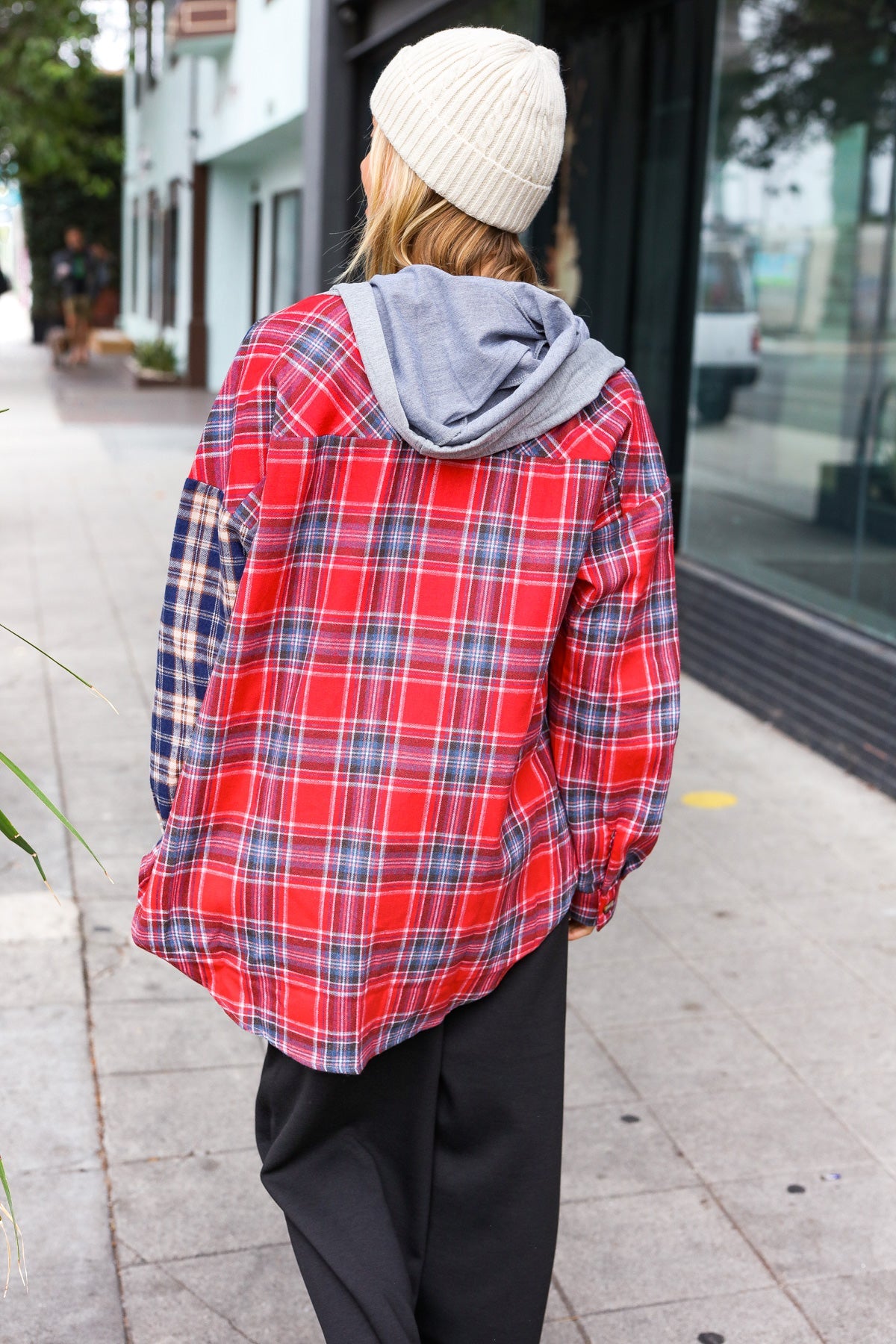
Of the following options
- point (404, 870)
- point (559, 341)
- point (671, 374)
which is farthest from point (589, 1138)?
point (671, 374)

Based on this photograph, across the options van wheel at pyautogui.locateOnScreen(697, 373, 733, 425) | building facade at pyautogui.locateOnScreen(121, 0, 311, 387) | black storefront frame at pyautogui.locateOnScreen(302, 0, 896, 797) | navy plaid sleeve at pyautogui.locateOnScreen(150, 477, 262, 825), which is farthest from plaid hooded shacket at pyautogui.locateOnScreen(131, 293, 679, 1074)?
building facade at pyautogui.locateOnScreen(121, 0, 311, 387)

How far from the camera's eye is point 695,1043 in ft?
11.4

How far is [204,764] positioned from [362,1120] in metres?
0.50

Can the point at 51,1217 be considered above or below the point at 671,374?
below

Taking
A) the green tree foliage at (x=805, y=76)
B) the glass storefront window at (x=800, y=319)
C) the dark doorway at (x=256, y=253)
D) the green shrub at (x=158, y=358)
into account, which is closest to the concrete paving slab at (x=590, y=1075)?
the glass storefront window at (x=800, y=319)

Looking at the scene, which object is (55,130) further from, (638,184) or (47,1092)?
(47,1092)

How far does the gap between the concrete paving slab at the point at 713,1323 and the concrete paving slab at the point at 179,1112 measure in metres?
0.83

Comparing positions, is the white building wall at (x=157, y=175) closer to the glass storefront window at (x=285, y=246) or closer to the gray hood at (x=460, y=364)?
the glass storefront window at (x=285, y=246)

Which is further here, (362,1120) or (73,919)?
(73,919)

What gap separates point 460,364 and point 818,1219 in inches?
73.6

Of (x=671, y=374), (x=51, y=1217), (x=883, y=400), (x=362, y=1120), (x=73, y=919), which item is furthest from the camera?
(x=671, y=374)

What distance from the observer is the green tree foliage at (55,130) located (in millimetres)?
22906

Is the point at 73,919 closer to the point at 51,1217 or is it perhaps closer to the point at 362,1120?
the point at 51,1217

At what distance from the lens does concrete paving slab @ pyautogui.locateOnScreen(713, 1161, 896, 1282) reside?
2.70 metres
